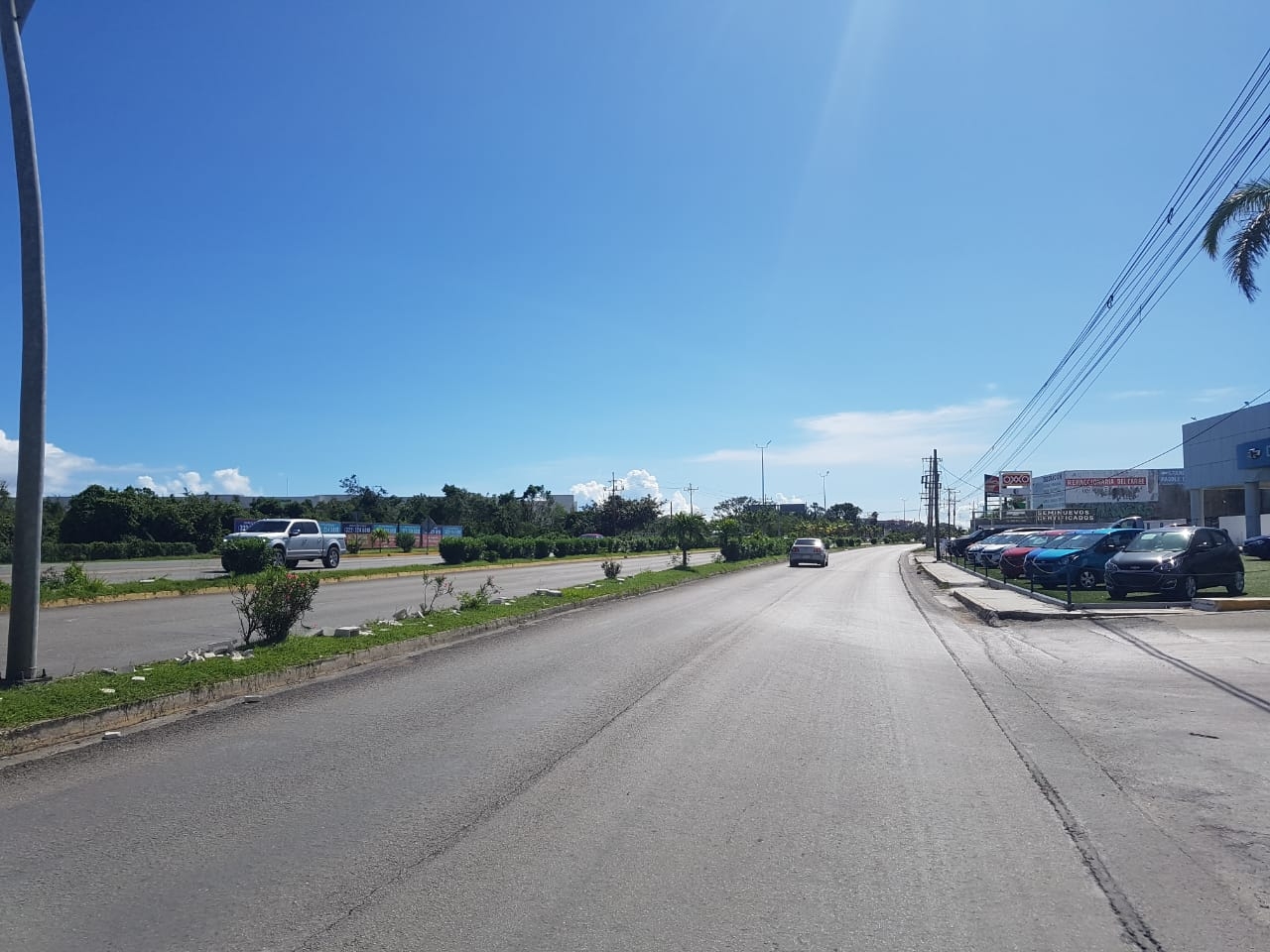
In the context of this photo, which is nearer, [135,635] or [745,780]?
[745,780]

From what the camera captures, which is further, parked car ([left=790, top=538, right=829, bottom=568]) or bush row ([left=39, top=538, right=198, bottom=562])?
parked car ([left=790, top=538, right=829, bottom=568])

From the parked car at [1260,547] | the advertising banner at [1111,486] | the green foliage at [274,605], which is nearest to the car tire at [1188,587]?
the green foliage at [274,605]

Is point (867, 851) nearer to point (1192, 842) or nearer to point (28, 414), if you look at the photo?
point (1192, 842)

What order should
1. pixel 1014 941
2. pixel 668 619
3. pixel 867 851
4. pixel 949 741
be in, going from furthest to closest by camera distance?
pixel 668 619, pixel 949 741, pixel 867 851, pixel 1014 941

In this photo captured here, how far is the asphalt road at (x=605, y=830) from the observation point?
4223 mm

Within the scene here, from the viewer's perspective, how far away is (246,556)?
79.5 feet

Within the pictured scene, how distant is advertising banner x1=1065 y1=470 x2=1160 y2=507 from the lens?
275 ft

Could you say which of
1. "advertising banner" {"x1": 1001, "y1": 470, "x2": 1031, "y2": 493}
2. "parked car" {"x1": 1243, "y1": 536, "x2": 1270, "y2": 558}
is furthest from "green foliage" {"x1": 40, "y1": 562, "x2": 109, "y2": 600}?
"advertising banner" {"x1": 1001, "y1": 470, "x2": 1031, "y2": 493}

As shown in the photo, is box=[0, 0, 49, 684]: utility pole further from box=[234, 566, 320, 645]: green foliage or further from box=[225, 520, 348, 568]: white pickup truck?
box=[225, 520, 348, 568]: white pickup truck

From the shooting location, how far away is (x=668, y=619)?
18.4 meters

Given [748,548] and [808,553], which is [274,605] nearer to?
[808,553]

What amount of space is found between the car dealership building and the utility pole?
52.7 m

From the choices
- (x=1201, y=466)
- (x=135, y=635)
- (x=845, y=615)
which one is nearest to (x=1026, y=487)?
(x=1201, y=466)

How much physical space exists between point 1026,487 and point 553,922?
105226 millimetres
